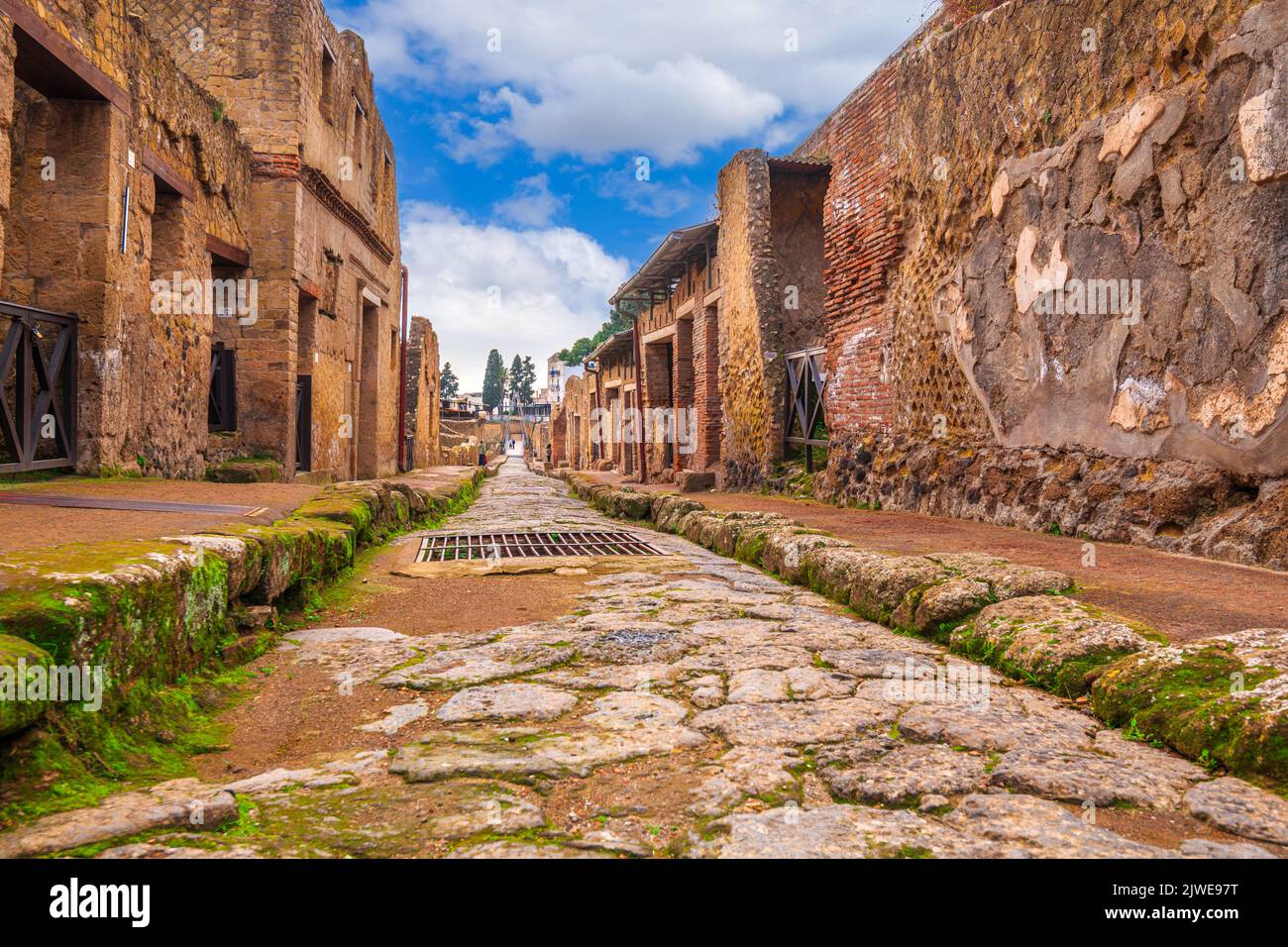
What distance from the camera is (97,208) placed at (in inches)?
228

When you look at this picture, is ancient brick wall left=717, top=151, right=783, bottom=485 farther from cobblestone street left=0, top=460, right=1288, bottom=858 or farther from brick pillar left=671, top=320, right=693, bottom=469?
cobblestone street left=0, top=460, right=1288, bottom=858

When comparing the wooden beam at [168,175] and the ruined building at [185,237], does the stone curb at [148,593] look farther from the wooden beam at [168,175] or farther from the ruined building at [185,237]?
the wooden beam at [168,175]

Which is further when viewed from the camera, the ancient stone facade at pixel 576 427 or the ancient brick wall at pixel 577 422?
the ancient brick wall at pixel 577 422

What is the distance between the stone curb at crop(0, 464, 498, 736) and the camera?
163 cm

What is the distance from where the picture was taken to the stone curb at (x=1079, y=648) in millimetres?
1742

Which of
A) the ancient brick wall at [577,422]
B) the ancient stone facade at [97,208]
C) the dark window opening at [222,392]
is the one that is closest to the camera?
the ancient stone facade at [97,208]

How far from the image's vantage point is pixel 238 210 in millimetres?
8805

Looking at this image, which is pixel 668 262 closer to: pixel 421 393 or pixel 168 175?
pixel 421 393

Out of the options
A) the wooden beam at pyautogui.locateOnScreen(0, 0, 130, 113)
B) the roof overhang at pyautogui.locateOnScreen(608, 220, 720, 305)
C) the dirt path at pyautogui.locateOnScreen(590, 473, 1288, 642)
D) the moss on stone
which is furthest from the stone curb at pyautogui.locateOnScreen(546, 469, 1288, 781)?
the roof overhang at pyautogui.locateOnScreen(608, 220, 720, 305)

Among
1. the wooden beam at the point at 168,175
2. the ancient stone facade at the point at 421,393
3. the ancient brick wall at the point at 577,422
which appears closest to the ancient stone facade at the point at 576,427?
the ancient brick wall at the point at 577,422

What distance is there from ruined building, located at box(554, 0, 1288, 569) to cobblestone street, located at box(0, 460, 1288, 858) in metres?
2.36

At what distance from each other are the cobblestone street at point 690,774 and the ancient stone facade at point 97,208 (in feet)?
14.3

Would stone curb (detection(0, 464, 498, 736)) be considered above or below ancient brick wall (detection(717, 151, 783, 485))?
below
